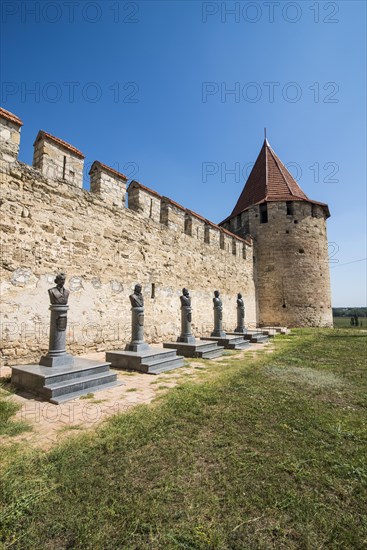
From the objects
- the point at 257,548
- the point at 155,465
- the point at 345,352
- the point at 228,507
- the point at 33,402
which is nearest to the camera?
the point at 257,548

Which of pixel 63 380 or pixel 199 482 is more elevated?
pixel 63 380

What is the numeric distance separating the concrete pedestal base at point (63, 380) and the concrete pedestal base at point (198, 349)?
304cm

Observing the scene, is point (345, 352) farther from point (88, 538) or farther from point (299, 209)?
point (299, 209)

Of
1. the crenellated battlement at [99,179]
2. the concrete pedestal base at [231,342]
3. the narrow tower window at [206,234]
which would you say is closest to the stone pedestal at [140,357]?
the concrete pedestal base at [231,342]

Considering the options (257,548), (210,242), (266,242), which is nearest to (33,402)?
(257,548)

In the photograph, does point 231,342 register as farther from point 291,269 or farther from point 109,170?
point 291,269

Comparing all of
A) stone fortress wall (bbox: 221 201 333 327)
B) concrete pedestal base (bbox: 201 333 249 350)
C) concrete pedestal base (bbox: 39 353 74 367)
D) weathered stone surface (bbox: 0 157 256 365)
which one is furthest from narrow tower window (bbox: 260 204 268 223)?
concrete pedestal base (bbox: 39 353 74 367)

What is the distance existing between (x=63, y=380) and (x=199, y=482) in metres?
2.81

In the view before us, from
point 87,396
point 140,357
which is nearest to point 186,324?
point 140,357

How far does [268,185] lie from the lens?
63.3 feet

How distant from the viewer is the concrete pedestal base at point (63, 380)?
12.5ft

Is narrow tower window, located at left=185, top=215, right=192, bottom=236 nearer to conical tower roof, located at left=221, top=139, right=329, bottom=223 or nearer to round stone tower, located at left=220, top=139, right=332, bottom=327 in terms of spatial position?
round stone tower, located at left=220, top=139, right=332, bottom=327

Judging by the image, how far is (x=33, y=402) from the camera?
3648mm

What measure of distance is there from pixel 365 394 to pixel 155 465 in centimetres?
325
